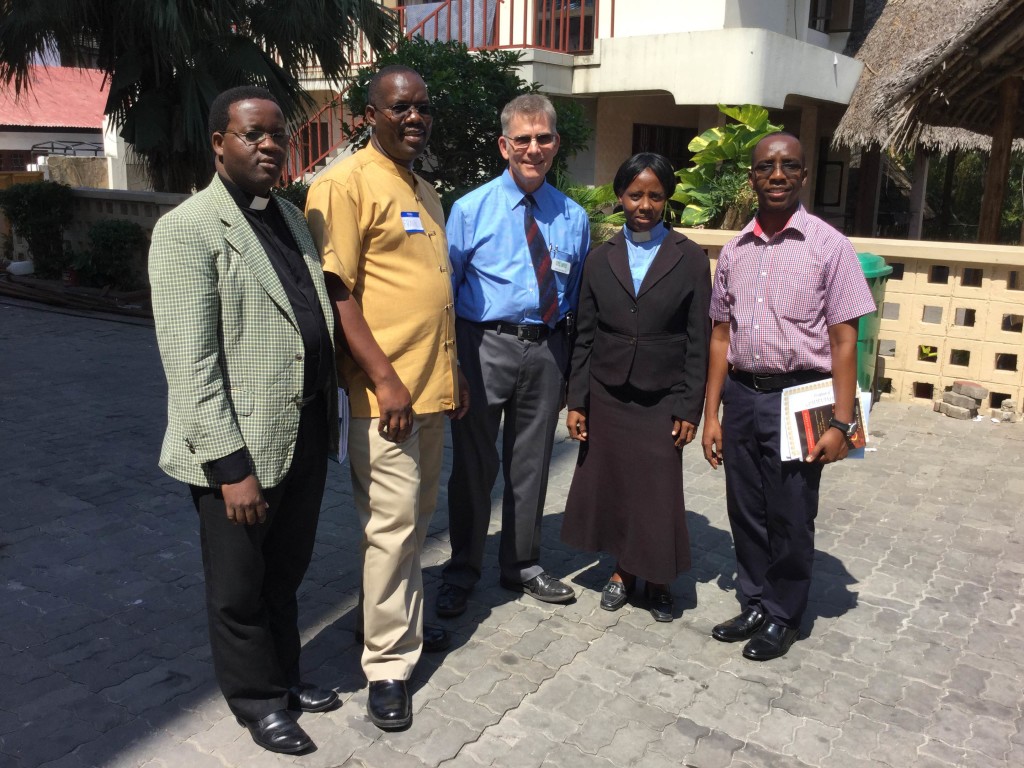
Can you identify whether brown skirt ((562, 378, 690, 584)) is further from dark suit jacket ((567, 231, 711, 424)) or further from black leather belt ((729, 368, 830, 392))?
black leather belt ((729, 368, 830, 392))

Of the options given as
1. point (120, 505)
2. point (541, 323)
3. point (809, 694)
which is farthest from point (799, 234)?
point (120, 505)

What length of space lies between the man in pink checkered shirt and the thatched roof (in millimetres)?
4646

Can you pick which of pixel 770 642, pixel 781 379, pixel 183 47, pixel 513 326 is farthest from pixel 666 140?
pixel 770 642

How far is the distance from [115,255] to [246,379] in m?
9.89

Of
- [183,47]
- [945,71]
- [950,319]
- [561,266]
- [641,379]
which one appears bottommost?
[950,319]

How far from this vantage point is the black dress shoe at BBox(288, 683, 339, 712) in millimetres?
3135

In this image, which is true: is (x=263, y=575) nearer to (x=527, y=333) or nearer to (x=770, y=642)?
(x=527, y=333)

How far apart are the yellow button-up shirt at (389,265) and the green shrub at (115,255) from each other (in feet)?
30.6

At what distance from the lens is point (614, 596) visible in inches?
157

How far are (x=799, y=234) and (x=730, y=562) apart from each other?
72.3 inches

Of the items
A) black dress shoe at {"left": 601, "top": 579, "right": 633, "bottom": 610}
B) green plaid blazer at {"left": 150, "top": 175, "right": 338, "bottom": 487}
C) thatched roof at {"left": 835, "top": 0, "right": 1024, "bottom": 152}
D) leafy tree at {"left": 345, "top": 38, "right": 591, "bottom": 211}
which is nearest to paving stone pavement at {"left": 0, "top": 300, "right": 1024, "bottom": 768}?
black dress shoe at {"left": 601, "top": 579, "right": 633, "bottom": 610}

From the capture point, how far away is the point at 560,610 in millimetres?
3996

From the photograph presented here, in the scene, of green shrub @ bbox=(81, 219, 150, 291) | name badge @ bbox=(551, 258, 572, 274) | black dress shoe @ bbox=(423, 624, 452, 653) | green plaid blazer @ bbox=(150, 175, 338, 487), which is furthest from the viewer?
green shrub @ bbox=(81, 219, 150, 291)

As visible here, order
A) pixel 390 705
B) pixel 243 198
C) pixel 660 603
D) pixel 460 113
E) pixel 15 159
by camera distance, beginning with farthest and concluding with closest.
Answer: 1. pixel 15 159
2. pixel 460 113
3. pixel 660 603
4. pixel 390 705
5. pixel 243 198
